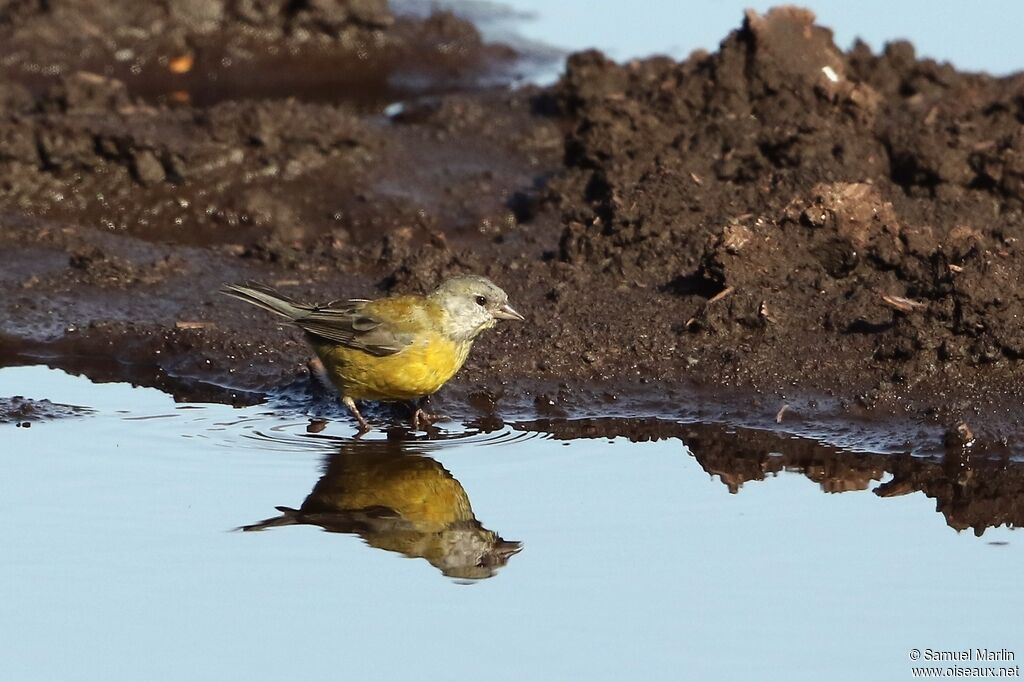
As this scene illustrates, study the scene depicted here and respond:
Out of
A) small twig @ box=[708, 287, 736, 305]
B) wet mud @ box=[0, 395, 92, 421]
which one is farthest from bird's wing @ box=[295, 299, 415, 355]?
small twig @ box=[708, 287, 736, 305]

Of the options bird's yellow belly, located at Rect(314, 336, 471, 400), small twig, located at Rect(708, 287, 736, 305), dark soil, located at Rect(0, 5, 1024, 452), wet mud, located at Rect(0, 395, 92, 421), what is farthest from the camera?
small twig, located at Rect(708, 287, 736, 305)

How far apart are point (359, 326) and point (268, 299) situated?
673 millimetres

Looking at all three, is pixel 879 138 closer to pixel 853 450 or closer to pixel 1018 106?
pixel 1018 106

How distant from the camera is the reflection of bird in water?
24.8 feet

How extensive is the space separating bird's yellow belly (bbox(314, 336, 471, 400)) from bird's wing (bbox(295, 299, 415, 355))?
48mm

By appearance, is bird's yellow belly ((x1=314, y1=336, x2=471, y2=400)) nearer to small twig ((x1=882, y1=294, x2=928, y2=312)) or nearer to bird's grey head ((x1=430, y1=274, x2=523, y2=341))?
bird's grey head ((x1=430, y1=274, x2=523, y2=341))

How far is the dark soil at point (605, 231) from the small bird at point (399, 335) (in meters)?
0.45

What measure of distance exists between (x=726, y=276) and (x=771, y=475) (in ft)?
6.51

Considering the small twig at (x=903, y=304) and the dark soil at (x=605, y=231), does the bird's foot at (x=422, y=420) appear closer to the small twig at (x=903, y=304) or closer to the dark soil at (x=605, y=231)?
the dark soil at (x=605, y=231)

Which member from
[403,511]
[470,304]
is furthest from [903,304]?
[403,511]

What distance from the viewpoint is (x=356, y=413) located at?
9.56 m

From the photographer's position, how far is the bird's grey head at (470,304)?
9461 millimetres

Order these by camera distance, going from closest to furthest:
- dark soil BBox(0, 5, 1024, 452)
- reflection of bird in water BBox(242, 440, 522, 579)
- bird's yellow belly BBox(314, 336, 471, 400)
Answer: reflection of bird in water BBox(242, 440, 522, 579)
bird's yellow belly BBox(314, 336, 471, 400)
dark soil BBox(0, 5, 1024, 452)

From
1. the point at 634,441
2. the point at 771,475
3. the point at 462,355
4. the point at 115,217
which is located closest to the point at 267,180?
the point at 115,217
